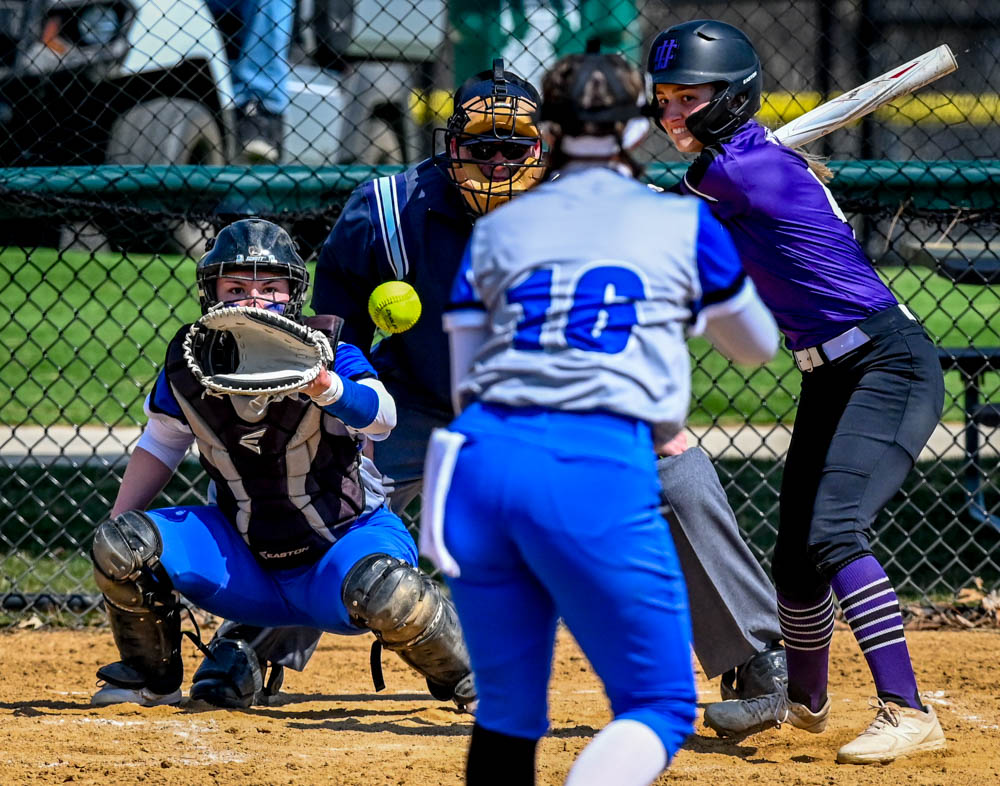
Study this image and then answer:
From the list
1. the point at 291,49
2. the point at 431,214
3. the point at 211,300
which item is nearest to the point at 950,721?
the point at 431,214

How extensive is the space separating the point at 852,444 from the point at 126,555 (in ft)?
6.07

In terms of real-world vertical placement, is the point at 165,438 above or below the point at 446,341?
below

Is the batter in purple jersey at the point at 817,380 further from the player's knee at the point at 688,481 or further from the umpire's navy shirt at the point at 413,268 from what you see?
the umpire's navy shirt at the point at 413,268

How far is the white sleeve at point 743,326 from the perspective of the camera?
2.32 m

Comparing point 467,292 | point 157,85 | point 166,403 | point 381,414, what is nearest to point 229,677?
point 166,403

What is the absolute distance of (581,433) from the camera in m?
2.20

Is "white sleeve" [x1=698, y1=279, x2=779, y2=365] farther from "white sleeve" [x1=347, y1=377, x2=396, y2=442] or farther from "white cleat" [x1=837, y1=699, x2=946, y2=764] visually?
"white cleat" [x1=837, y1=699, x2=946, y2=764]

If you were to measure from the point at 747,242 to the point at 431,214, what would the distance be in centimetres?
94

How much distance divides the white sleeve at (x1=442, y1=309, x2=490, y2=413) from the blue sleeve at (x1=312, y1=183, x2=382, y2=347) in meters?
1.52

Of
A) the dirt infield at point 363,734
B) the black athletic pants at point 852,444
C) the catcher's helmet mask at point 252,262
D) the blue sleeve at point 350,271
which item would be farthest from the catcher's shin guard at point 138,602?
the black athletic pants at point 852,444

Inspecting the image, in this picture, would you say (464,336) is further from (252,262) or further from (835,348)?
(835,348)

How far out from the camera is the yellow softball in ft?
12.0

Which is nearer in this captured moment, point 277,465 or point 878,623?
point 878,623

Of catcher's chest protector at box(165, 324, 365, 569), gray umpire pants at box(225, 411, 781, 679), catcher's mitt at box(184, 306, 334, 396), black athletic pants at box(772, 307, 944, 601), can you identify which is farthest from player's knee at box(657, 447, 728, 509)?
catcher's mitt at box(184, 306, 334, 396)
